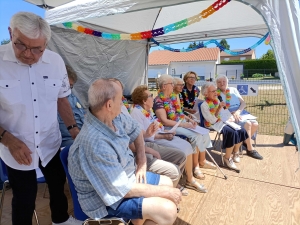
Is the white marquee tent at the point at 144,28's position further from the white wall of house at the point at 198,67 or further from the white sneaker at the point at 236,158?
the white wall of house at the point at 198,67

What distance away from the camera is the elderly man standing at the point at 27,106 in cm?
143

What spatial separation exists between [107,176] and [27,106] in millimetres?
708

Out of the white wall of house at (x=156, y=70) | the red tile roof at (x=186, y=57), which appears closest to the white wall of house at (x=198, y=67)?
the red tile roof at (x=186, y=57)

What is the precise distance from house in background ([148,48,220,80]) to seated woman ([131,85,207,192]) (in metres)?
31.6

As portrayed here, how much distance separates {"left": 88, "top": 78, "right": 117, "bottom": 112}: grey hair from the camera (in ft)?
5.08

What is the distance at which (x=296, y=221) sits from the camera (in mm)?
2289

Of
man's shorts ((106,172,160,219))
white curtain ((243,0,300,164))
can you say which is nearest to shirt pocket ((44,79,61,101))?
man's shorts ((106,172,160,219))

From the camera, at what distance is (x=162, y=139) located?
9.52 ft

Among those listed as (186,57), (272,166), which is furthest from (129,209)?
(186,57)

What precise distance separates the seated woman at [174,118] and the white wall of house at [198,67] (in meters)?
31.5

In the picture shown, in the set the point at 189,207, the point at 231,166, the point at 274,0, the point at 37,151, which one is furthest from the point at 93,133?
the point at 231,166

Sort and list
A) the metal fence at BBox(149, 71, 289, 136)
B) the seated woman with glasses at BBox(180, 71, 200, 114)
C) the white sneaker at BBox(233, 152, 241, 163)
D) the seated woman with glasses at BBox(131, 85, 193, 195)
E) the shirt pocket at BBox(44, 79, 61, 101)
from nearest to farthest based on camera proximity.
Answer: the shirt pocket at BBox(44, 79, 61, 101), the seated woman with glasses at BBox(131, 85, 193, 195), the white sneaker at BBox(233, 152, 241, 163), the seated woman with glasses at BBox(180, 71, 200, 114), the metal fence at BBox(149, 71, 289, 136)

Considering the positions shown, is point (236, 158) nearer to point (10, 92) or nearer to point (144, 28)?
point (10, 92)

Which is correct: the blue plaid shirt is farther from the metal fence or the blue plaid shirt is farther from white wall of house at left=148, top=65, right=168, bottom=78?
white wall of house at left=148, top=65, right=168, bottom=78
